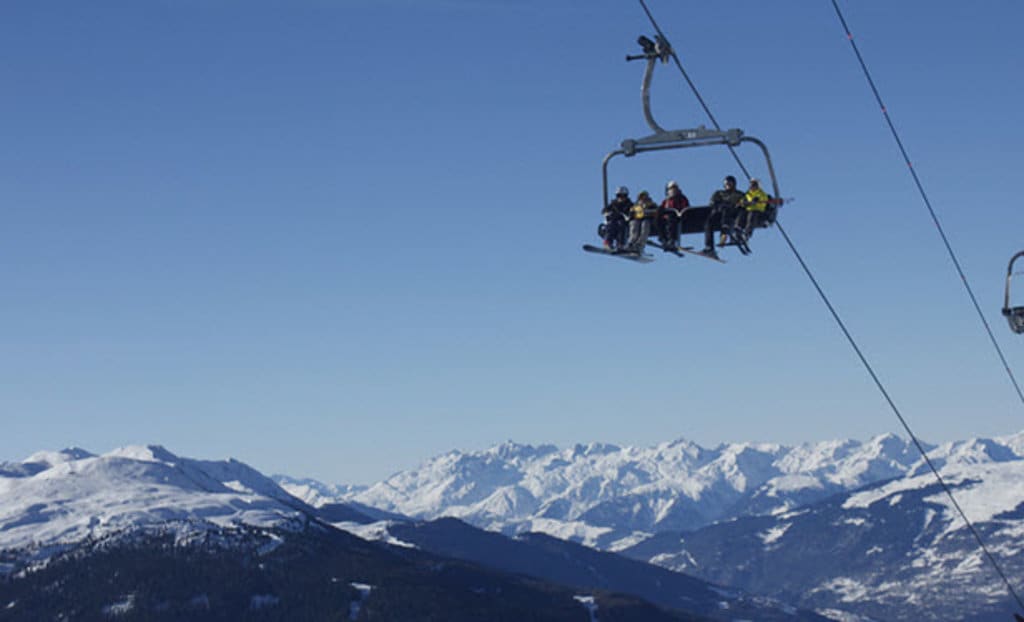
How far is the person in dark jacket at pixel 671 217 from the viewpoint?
3866 centimetres

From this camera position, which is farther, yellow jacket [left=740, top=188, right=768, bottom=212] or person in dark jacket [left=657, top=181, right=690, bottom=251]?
person in dark jacket [left=657, top=181, right=690, bottom=251]

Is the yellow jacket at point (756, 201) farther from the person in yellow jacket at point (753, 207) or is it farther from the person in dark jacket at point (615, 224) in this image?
the person in dark jacket at point (615, 224)

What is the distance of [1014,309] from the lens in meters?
39.6

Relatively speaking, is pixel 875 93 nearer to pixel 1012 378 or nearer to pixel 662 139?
pixel 662 139

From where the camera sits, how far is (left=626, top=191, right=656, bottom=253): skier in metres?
38.2

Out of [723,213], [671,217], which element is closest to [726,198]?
[723,213]

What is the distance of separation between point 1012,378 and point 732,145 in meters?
21.1

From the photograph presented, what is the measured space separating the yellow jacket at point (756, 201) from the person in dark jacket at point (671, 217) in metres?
2.32

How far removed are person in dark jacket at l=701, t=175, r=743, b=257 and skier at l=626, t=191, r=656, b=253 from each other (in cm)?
212

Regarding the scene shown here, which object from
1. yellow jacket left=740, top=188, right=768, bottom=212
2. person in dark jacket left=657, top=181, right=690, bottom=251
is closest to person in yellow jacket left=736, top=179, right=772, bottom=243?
yellow jacket left=740, top=188, right=768, bottom=212

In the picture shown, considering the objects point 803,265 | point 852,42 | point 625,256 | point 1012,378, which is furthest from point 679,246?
point 1012,378

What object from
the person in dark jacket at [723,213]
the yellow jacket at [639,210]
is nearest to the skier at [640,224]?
the yellow jacket at [639,210]

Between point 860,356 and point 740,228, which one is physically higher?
point 740,228

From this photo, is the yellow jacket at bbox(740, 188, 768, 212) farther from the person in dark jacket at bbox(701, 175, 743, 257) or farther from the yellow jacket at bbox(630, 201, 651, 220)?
the yellow jacket at bbox(630, 201, 651, 220)
